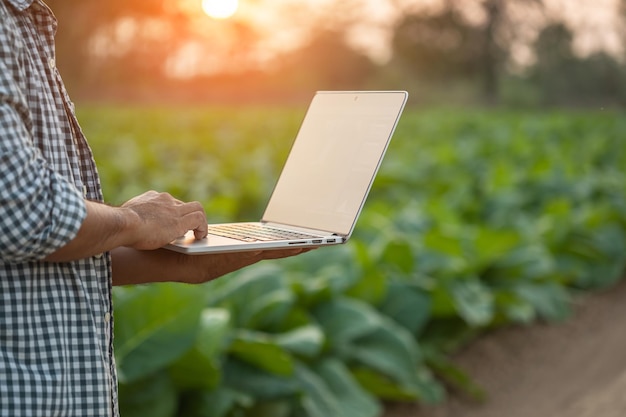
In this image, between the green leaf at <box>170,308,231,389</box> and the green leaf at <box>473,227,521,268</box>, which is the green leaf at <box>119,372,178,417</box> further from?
the green leaf at <box>473,227,521,268</box>

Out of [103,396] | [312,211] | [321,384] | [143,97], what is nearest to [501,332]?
[321,384]

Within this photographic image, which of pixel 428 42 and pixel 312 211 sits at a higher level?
pixel 428 42

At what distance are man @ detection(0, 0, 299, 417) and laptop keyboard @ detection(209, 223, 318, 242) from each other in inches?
4.7

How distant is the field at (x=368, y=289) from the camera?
2.77 metres

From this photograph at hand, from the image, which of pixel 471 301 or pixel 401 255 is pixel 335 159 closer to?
pixel 401 255

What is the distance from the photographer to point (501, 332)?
17.3ft

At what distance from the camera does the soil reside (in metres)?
4.21

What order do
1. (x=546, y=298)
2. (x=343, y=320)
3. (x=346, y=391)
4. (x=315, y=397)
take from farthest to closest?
1. (x=546, y=298)
2. (x=343, y=320)
3. (x=346, y=391)
4. (x=315, y=397)

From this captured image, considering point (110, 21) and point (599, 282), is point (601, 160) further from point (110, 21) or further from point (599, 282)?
point (110, 21)

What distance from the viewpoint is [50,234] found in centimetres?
123

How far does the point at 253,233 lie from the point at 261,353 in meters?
1.35

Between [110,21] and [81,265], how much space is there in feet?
27.3

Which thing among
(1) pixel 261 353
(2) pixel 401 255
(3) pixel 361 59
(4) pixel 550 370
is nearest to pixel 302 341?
(1) pixel 261 353

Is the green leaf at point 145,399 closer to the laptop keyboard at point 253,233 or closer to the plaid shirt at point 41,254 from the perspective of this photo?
the laptop keyboard at point 253,233
